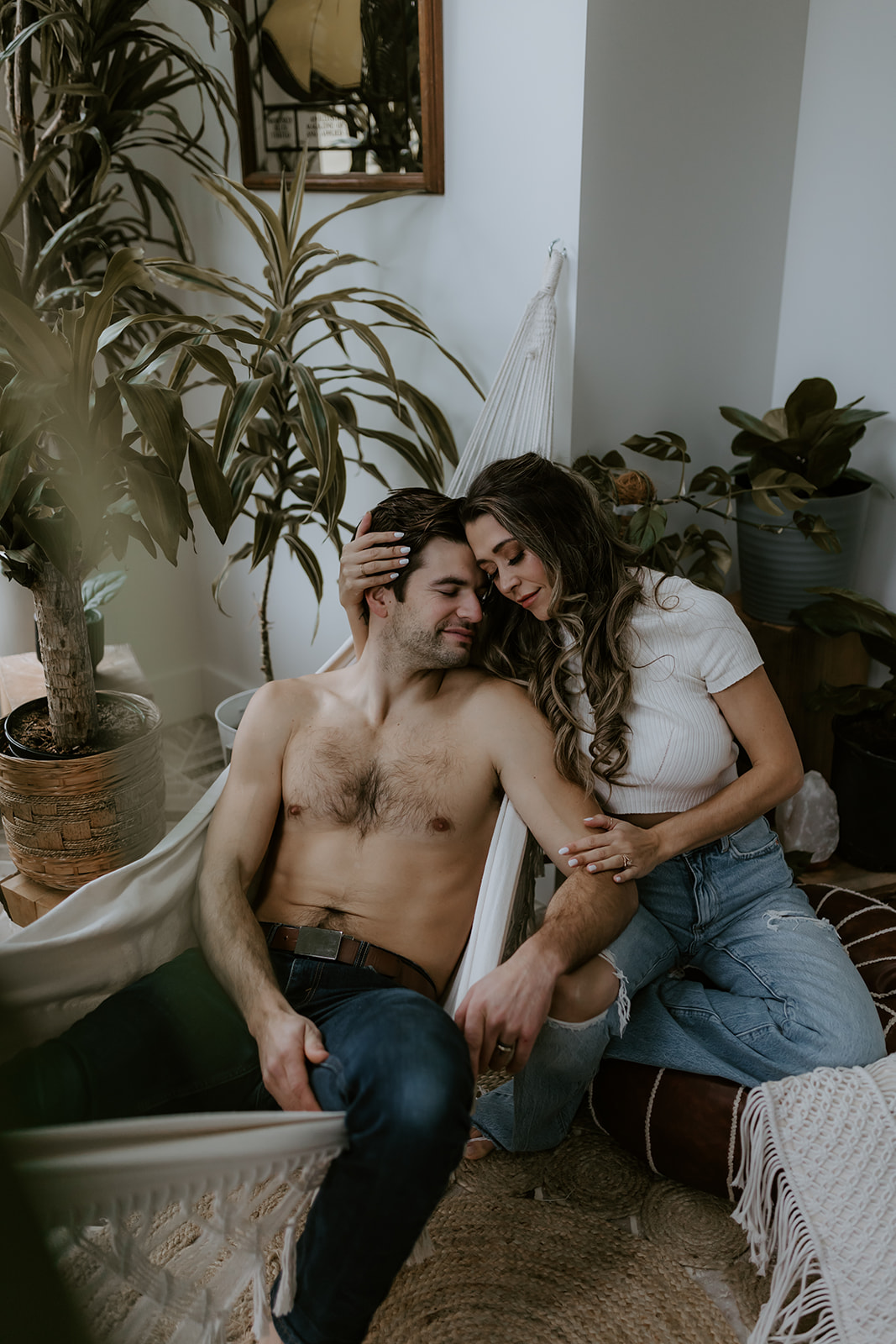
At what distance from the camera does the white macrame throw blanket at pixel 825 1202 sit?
1.13 meters

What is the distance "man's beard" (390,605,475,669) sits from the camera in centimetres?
141

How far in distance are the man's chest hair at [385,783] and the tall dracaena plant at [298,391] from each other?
0.30 meters

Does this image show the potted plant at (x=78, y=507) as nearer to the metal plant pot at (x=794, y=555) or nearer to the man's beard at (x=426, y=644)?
the man's beard at (x=426, y=644)

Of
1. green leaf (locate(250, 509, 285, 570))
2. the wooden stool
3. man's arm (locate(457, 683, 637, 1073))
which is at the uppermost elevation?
green leaf (locate(250, 509, 285, 570))

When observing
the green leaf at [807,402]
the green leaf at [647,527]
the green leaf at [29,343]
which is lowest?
the green leaf at [647,527]

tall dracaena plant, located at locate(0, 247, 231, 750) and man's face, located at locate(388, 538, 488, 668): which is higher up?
tall dracaena plant, located at locate(0, 247, 231, 750)

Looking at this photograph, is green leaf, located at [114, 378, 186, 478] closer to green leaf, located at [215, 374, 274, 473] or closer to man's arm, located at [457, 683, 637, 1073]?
green leaf, located at [215, 374, 274, 473]

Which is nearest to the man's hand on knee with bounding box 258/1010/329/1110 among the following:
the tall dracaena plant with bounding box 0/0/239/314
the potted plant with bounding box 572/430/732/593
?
the potted plant with bounding box 572/430/732/593

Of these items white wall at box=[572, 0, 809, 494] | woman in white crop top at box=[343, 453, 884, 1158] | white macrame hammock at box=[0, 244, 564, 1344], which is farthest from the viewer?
white wall at box=[572, 0, 809, 494]

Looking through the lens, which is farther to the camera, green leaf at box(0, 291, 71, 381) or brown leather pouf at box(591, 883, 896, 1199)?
brown leather pouf at box(591, 883, 896, 1199)

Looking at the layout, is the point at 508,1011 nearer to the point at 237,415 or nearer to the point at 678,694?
the point at 678,694

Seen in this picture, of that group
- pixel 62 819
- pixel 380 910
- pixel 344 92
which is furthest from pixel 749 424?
pixel 62 819

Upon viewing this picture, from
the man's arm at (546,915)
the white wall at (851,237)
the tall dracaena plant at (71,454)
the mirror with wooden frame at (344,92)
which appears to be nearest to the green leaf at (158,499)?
the tall dracaena plant at (71,454)

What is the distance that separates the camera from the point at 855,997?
52.5 inches
